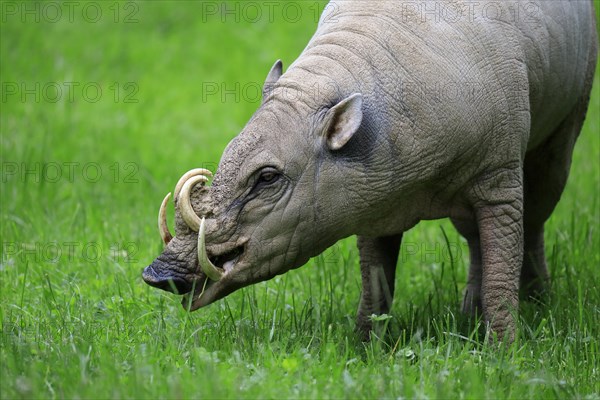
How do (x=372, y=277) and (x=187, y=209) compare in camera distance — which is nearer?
(x=187, y=209)

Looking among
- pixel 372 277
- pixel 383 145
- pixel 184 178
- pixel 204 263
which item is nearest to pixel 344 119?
pixel 383 145

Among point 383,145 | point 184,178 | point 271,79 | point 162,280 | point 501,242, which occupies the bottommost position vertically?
point 162,280

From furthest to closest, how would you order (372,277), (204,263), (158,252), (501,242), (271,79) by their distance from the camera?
(158,252) < (372,277) < (501,242) < (271,79) < (204,263)

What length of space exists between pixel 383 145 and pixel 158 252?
2580 mm

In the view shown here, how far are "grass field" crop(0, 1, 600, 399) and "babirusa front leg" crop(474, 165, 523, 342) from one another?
0.19 metres

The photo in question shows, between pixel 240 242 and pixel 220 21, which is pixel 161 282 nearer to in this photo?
pixel 240 242

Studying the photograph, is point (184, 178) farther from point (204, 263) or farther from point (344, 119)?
point (344, 119)

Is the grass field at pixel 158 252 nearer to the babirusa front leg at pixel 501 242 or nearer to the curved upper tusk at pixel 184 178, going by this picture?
the babirusa front leg at pixel 501 242

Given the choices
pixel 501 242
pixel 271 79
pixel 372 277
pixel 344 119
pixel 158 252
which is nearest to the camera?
pixel 344 119

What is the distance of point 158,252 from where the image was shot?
6.87 m

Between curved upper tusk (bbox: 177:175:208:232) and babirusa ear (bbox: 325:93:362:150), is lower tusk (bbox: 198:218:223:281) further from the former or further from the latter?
babirusa ear (bbox: 325:93:362:150)

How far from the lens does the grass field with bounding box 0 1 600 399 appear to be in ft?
14.3

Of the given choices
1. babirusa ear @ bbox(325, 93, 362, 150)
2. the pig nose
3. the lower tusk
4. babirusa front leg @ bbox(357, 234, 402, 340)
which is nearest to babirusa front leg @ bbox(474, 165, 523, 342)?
babirusa front leg @ bbox(357, 234, 402, 340)

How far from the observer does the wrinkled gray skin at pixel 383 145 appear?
4629 mm
